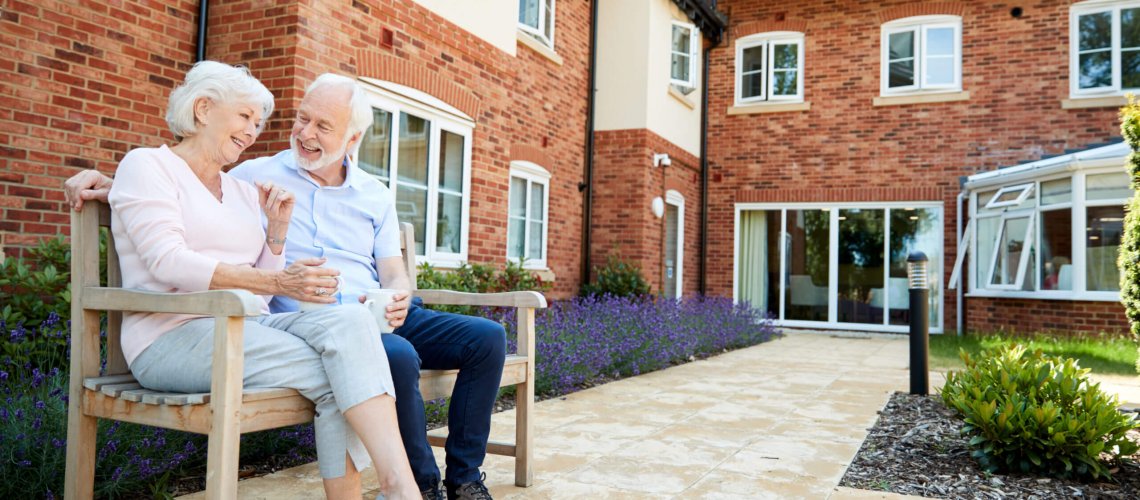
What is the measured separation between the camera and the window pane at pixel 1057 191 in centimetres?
947

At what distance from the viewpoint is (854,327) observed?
38.3 feet

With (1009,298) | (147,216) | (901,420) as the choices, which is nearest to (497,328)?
(147,216)

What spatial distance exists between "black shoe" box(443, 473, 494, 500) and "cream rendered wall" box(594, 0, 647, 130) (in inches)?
302

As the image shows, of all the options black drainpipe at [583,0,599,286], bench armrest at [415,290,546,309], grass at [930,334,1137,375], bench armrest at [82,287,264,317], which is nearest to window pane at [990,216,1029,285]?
grass at [930,334,1137,375]

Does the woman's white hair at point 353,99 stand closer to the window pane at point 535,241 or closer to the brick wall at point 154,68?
the brick wall at point 154,68

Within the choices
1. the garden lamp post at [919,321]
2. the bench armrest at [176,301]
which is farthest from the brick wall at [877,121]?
the bench armrest at [176,301]

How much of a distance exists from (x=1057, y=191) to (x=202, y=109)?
10121 millimetres

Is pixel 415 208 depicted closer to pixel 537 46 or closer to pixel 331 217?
pixel 537 46

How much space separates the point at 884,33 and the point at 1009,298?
13.4 ft

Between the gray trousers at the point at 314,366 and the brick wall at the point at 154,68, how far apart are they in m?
2.50

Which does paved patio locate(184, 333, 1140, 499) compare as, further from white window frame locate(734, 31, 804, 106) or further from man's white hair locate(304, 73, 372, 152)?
white window frame locate(734, 31, 804, 106)

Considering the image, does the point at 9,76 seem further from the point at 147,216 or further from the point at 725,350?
the point at 725,350

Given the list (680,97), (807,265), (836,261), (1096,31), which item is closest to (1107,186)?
(1096,31)

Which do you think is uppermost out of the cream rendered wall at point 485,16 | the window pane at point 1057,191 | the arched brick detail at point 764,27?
the arched brick detail at point 764,27
